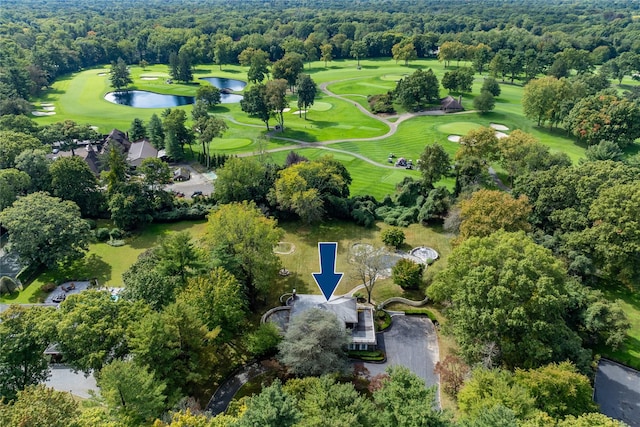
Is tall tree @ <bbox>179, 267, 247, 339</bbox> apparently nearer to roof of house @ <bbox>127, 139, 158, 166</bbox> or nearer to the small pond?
roof of house @ <bbox>127, 139, 158, 166</bbox>

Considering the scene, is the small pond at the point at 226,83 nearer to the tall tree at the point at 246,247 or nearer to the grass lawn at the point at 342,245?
the grass lawn at the point at 342,245

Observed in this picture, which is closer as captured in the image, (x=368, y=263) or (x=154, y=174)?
(x=368, y=263)

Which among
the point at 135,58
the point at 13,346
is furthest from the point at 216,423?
the point at 135,58

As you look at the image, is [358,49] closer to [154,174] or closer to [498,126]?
[498,126]

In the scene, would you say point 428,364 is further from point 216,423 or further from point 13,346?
point 13,346

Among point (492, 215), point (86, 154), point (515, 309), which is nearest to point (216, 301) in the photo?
point (515, 309)

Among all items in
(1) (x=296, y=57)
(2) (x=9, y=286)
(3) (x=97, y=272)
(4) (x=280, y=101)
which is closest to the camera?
(2) (x=9, y=286)
